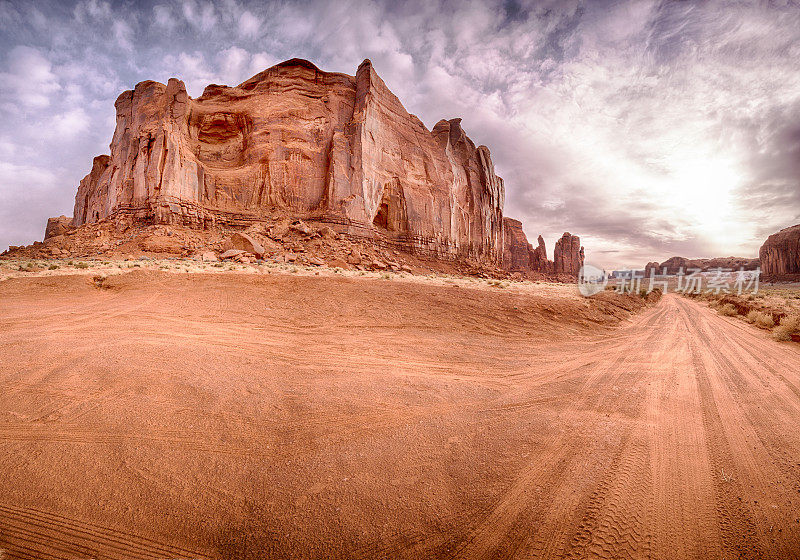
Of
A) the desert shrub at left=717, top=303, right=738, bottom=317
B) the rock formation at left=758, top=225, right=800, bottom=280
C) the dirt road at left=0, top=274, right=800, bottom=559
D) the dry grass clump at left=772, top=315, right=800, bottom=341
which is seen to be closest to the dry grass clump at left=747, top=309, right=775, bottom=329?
the dry grass clump at left=772, top=315, right=800, bottom=341

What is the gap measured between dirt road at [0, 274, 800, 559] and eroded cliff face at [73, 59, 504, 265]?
27.1 meters

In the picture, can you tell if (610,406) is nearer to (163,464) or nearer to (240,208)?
(163,464)

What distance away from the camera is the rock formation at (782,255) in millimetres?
70875

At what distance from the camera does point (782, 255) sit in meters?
73.9

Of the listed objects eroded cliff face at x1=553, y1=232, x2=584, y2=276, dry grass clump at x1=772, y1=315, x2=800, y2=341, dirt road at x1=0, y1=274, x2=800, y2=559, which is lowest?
dirt road at x1=0, y1=274, x2=800, y2=559

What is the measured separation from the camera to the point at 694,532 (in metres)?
1.88

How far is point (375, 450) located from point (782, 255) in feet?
399

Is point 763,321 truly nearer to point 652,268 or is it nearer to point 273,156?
point 273,156

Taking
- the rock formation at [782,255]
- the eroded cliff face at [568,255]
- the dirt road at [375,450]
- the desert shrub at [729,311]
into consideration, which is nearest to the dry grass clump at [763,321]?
the desert shrub at [729,311]

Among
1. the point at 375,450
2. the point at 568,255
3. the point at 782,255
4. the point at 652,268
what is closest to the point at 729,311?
the point at 375,450

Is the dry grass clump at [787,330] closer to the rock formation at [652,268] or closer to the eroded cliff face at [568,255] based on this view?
the eroded cliff face at [568,255]

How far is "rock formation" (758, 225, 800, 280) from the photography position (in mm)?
70875

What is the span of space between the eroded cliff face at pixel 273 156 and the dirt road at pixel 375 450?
27.1m

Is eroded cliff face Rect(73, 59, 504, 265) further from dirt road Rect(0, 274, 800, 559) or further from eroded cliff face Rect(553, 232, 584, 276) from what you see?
eroded cliff face Rect(553, 232, 584, 276)
